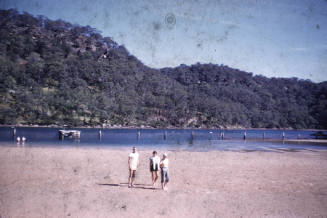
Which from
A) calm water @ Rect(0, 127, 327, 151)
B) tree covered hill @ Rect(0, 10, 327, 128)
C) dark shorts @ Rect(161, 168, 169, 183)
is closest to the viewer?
dark shorts @ Rect(161, 168, 169, 183)

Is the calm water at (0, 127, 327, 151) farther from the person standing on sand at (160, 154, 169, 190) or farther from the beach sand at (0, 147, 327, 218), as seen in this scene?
the person standing on sand at (160, 154, 169, 190)

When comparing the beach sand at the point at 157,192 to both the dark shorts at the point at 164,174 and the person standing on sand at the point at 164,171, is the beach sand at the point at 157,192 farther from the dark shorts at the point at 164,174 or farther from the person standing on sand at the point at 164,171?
the dark shorts at the point at 164,174

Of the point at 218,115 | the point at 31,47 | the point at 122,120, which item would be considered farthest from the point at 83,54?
the point at 218,115

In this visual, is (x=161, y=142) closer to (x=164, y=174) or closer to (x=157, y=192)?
(x=164, y=174)

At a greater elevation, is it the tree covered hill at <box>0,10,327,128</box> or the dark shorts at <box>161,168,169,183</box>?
the tree covered hill at <box>0,10,327,128</box>

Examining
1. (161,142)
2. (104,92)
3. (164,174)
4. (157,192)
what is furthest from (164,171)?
(104,92)

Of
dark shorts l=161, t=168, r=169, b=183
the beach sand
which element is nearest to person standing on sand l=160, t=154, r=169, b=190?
dark shorts l=161, t=168, r=169, b=183

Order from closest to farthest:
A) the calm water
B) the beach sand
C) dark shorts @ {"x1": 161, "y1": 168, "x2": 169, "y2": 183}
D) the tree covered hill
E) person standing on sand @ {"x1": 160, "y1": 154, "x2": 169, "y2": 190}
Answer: the beach sand → person standing on sand @ {"x1": 160, "y1": 154, "x2": 169, "y2": 190} → dark shorts @ {"x1": 161, "y1": 168, "x2": 169, "y2": 183} → the calm water → the tree covered hill

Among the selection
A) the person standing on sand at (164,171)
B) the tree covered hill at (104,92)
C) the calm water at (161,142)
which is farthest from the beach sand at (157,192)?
the tree covered hill at (104,92)
